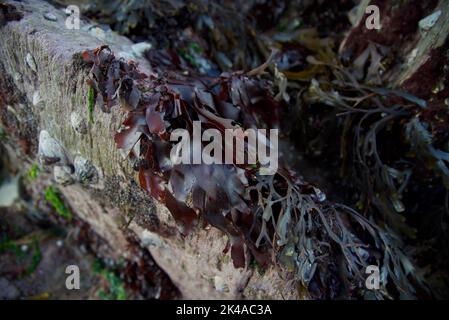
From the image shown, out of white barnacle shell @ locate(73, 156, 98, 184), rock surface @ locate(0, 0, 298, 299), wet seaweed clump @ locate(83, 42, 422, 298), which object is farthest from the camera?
white barnacle shell @ locate(73, 156, 98, 184)

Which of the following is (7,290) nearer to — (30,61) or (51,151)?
(51,151)

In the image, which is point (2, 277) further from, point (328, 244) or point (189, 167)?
point (328, 244)

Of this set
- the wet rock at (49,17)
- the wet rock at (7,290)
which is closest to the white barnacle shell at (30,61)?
the wet rock at (49,17)

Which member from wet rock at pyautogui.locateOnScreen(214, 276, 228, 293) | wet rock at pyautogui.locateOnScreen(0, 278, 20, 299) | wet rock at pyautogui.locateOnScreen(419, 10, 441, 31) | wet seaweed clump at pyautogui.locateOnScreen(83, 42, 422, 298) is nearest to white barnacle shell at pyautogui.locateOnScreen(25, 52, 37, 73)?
wet seaweed clump at pyautogui.locateOnScreen(83, 42, 422, 298)

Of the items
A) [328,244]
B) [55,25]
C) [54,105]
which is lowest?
[328,244]

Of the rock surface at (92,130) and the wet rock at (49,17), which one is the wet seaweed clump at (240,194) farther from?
the wet rock at (49,17)

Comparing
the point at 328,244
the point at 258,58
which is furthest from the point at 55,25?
the point at 328,244

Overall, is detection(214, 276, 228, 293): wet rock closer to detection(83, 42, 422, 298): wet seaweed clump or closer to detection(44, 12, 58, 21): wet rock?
detection(83, 42, 422, 298): wet seaweed clump
